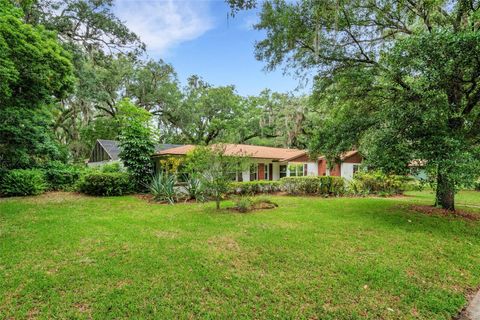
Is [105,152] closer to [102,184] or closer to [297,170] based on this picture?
[102,184]

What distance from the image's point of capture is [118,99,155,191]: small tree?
523 inches

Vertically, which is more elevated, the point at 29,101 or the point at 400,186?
the point at 29,101

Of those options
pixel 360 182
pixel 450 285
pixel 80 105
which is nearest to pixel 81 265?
pixel 450 285

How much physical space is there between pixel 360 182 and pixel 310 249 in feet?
36.6

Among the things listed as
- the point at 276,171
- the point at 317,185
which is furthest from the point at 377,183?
the point at 276,171

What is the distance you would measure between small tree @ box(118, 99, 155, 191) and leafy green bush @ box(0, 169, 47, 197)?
3.81 meters

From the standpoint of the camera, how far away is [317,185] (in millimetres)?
14102

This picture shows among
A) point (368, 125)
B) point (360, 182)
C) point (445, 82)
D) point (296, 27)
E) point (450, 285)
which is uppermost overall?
point (296, 27)

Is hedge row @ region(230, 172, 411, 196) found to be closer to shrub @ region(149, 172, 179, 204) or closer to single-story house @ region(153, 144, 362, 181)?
single-story house @ region(153, 144, 362, 181)

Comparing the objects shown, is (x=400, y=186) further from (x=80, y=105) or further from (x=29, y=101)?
(x=80, y=105)

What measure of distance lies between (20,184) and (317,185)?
47.8 feet

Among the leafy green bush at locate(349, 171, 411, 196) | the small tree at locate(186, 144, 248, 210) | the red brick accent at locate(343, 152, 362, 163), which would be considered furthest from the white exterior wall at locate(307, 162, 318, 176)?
the small tree at locate(186, 144, 248, 210)

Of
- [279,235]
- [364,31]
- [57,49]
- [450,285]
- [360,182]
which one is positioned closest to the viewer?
[450,285]

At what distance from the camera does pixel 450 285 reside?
12.8 ft
